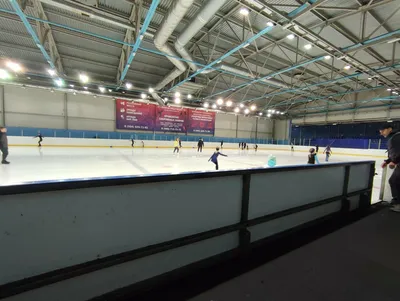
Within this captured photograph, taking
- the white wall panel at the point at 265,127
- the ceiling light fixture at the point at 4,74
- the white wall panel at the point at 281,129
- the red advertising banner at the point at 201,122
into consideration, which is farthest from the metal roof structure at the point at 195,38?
the white wall panel at the point at 265,127

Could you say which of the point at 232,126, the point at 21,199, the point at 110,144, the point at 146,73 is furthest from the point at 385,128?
the point at 232,126

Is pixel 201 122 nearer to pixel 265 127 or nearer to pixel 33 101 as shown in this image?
pixel 265 127

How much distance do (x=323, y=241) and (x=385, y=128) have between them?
8.47 feet

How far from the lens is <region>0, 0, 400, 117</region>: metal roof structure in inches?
237

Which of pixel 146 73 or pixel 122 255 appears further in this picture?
pixel 146 73

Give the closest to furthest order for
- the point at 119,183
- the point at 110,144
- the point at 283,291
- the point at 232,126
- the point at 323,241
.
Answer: the point at 119,183 < the point at 283,291 < the point at 323,241 < the point at 110,144 < the point at 232,126

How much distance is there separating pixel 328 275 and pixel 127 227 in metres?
1.79

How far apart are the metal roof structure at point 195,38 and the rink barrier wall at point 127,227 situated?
191 inches

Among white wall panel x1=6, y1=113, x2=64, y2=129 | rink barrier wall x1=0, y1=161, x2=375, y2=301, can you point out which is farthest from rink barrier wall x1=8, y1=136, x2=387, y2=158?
rink barrier wall x1=0, y1=161, x2=375, y2=301

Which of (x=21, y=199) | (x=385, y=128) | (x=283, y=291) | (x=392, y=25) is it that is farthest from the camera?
(x=392, y=25)

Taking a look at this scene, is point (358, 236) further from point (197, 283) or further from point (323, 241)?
point (197, 283)

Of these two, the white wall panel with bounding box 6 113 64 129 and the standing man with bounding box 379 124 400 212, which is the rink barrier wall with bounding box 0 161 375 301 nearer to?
the standing man with bounding box 379 124 400 212

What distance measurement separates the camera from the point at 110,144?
1752 cm

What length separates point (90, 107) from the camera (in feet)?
65.3
